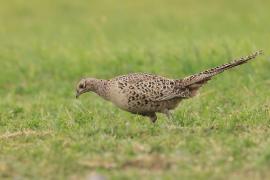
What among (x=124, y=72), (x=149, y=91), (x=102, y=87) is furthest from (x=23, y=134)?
(x=124, y=72)

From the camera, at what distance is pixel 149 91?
8.22m

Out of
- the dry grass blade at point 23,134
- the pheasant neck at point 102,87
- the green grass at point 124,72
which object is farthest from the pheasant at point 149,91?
the dry grass blade at point 23,134

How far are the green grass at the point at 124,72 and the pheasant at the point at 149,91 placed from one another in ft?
0.68

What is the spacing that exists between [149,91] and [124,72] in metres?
4.61

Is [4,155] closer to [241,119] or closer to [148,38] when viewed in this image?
[241,119]

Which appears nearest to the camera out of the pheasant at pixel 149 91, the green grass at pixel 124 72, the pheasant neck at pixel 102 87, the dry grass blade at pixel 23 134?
the green grass at pixel 124 72

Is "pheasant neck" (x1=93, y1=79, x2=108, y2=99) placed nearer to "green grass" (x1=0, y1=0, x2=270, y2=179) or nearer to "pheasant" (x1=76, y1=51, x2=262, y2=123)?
"pheasant" (x1=76, y1=51, x2=262, y2=123)

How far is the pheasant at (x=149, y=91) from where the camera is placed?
8.18 metres

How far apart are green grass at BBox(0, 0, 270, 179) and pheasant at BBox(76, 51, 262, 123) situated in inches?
8.2

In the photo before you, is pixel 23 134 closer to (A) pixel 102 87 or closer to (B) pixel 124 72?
(A) pixel 102 87

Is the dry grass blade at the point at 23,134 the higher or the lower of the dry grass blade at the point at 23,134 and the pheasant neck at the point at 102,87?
the lower

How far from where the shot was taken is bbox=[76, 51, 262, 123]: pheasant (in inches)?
322

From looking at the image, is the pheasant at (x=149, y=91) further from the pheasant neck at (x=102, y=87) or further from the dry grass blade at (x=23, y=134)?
the dry grass blade at (x=23, y=134)

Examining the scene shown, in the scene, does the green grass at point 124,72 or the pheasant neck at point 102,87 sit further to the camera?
the pheasant neck at point 102,87
